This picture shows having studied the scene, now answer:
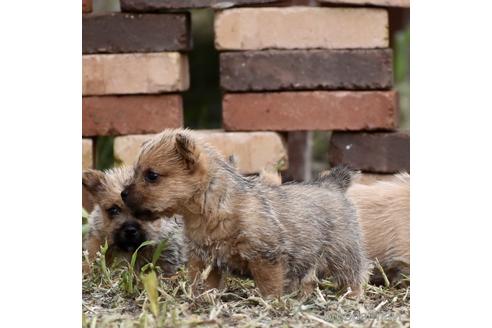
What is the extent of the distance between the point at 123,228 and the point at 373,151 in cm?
165

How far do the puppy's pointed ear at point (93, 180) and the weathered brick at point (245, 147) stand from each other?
2.29ft

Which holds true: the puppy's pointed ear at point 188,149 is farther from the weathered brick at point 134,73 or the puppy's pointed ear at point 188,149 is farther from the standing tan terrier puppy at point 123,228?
the weathered brick at point 134,73

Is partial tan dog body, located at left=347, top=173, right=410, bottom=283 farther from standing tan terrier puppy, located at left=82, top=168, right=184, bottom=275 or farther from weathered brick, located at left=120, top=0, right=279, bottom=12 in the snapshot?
weathered brick, located at left=120, top=0, right=279, bottom=12

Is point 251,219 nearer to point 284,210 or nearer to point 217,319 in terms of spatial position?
point 284,210

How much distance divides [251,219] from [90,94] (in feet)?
6.51

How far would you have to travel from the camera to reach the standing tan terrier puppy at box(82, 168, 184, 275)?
4957mm

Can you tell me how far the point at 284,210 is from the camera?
434cm

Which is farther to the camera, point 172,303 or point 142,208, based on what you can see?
point 142,208

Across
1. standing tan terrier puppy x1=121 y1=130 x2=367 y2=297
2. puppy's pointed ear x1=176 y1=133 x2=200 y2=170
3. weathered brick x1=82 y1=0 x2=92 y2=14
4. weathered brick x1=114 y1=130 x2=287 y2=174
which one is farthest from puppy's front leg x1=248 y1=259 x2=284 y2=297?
weathered brick x1=82 y1=0 x2=92 y2=14

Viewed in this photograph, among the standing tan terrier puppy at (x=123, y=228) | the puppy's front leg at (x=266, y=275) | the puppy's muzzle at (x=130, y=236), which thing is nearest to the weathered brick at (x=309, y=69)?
the standing tan terrier puppy at (x=123, y=228)

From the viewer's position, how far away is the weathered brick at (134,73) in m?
5.70

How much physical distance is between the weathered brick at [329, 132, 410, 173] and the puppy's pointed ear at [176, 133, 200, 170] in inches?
72.9

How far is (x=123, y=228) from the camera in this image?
4961 mm
